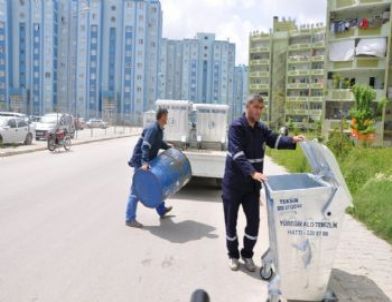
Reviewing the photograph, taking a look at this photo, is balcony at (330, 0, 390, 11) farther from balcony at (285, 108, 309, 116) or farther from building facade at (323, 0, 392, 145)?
balcony at (285, 108, 309, 116)

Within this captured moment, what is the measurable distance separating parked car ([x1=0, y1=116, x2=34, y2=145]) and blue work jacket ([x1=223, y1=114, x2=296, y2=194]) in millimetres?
18286

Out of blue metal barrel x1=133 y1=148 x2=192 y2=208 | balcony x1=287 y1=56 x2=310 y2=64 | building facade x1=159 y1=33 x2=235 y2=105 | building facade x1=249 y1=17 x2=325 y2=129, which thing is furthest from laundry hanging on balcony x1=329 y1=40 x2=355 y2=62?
building facade x1=159 y1=33 x2=235 y2=105

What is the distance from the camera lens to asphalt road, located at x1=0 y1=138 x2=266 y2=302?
13.9ft

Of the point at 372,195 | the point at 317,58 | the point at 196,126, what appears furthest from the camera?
the point at 317,58

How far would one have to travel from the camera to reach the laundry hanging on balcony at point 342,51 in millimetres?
39875

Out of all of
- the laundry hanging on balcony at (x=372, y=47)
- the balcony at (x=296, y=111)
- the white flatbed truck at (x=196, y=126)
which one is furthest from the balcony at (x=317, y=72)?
the white flatbed truck at (x=196, y=126)

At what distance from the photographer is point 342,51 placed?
134 ft

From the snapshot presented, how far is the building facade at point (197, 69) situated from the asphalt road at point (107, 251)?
100m

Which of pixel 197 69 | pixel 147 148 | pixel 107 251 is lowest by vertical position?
pixel 107 251

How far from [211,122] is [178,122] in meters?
0.91

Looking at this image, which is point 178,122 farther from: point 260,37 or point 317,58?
point 260,37

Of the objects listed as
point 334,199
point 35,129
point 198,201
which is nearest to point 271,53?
point 35,129

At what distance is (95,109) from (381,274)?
90034 mm

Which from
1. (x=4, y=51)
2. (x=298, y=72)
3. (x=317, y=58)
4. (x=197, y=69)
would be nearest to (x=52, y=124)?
(x=298, y=72)
